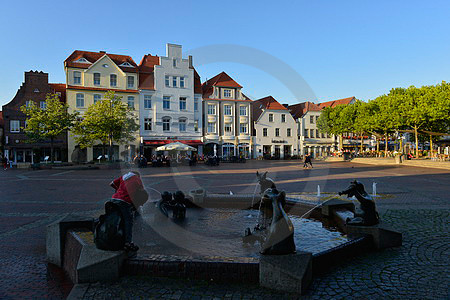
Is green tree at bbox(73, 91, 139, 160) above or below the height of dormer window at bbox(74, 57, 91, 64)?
below

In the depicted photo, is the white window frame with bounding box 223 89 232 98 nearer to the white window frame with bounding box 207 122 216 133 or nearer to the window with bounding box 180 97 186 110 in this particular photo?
the white window frame with bounding box 207 122 216 133

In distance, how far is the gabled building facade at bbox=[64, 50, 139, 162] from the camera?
42.6 metres

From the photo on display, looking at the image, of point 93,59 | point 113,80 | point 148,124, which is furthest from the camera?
point 148,124

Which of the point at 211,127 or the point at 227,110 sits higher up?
the point at 227,110

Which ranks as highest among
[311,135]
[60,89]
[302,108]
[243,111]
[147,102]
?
[60,89]

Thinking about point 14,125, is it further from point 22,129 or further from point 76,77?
point 76,77

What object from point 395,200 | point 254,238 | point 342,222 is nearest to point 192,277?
point 254,238

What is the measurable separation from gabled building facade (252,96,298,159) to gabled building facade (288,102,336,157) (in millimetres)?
1688

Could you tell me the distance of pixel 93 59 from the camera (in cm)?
4581

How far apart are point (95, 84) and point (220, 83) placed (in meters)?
19.1

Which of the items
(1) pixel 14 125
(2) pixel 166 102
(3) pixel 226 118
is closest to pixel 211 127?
(3) pixel 226 118

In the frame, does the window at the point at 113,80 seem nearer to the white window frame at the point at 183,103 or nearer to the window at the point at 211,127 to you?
the white window frame at the point at 183,103

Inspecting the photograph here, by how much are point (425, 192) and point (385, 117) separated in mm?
32425

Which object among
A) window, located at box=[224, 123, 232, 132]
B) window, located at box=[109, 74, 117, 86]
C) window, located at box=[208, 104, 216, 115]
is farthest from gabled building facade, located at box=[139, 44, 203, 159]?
window, located at box=[224, 123, 232, 132]
